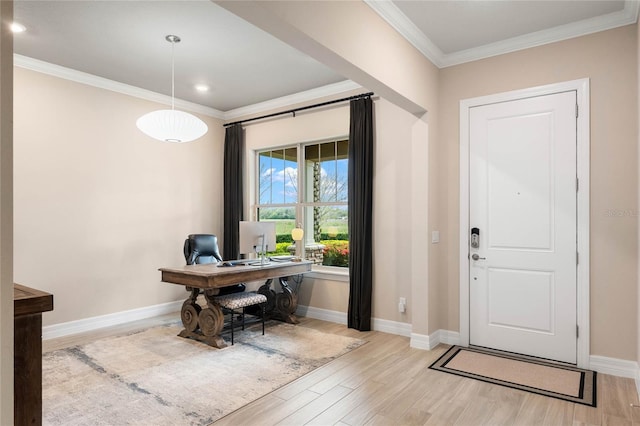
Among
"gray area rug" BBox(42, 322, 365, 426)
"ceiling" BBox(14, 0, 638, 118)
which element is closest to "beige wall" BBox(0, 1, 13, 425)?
"gray area rug" BBox(42, 322, 365, 426)

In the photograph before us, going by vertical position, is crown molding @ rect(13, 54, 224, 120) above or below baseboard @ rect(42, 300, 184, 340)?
above

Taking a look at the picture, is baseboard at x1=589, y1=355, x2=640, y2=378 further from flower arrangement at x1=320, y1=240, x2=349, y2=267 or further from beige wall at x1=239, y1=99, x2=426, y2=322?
flower arrangement at x1=320, y1=240, x2=349, y2=267

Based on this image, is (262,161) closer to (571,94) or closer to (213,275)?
(213,275)

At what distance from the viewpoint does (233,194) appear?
19.0ft

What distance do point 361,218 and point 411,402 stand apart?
7.07 ft

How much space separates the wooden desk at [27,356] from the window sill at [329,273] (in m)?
3.44

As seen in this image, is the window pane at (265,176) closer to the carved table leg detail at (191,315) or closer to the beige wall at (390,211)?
the beige wall at (390,211)

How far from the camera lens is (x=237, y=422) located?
2.42 meters

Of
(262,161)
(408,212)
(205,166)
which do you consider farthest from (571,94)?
(205,166)

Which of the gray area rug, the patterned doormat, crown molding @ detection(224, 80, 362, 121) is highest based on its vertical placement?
crown molding @ detection(224, 80, 362, 121)

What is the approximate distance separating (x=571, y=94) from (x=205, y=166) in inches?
180

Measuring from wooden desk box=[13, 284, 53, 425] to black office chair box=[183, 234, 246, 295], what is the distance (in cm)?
293

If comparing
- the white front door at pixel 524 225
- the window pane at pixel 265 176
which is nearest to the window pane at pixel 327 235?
the window pane at pixel 265 176

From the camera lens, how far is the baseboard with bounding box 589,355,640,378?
304 centimetres
